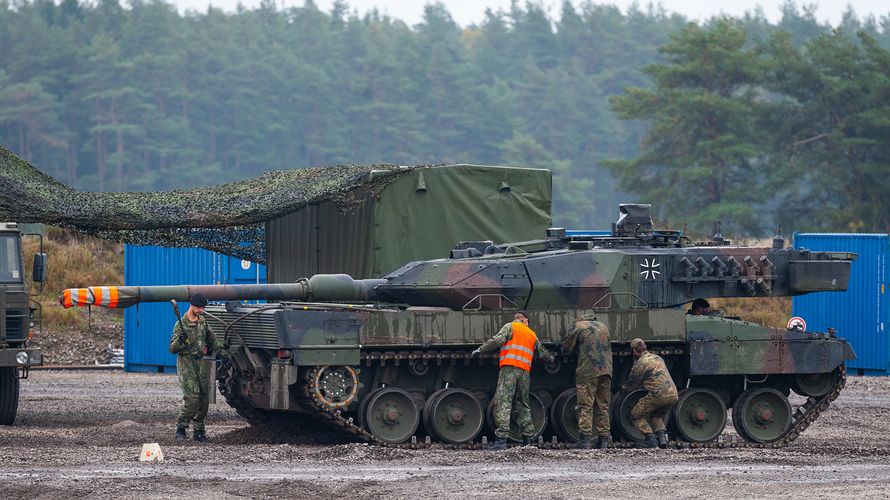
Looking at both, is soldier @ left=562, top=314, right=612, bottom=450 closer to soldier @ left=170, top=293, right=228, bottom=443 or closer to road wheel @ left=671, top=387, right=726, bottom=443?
road wheel @ left=671, top=387, right=726, bottom=443

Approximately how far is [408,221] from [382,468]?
20.5 feet

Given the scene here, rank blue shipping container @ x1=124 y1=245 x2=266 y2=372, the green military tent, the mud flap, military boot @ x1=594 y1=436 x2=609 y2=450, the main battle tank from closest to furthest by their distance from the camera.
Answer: the mud flap → the main battle tank → military boot @ x1=594 y1=436 x2=609 y2=450 → the green military tent → blue shipping container @ x1=124 y1=245 x2=266 y2=372

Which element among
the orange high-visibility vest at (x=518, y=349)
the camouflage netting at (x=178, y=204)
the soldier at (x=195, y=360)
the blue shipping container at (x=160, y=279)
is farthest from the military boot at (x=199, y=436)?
the blue shipping container at (x=160, y=279)

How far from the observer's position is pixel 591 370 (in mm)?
16922

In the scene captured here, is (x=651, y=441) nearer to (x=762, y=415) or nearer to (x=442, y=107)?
(x=762, y=415)

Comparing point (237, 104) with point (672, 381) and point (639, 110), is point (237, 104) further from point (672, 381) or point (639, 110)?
point (672, 381)

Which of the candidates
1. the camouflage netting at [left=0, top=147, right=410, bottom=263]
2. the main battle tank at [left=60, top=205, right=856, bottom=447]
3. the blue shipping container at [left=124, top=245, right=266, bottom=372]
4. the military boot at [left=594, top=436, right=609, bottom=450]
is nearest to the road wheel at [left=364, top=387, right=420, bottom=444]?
the main battle tank at [left=60, top=205, right=856, bottom=447]

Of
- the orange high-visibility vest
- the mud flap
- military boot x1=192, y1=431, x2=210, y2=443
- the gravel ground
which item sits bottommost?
the gravel ground

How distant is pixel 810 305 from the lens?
1056 inches

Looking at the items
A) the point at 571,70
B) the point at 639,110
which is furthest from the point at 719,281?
the point at 571,70

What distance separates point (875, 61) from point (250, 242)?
108ft

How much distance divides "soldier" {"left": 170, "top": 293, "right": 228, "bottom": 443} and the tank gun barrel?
0.21 metres

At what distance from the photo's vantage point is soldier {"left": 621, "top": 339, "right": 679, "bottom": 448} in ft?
56.1

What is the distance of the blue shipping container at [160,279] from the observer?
26.7 m
